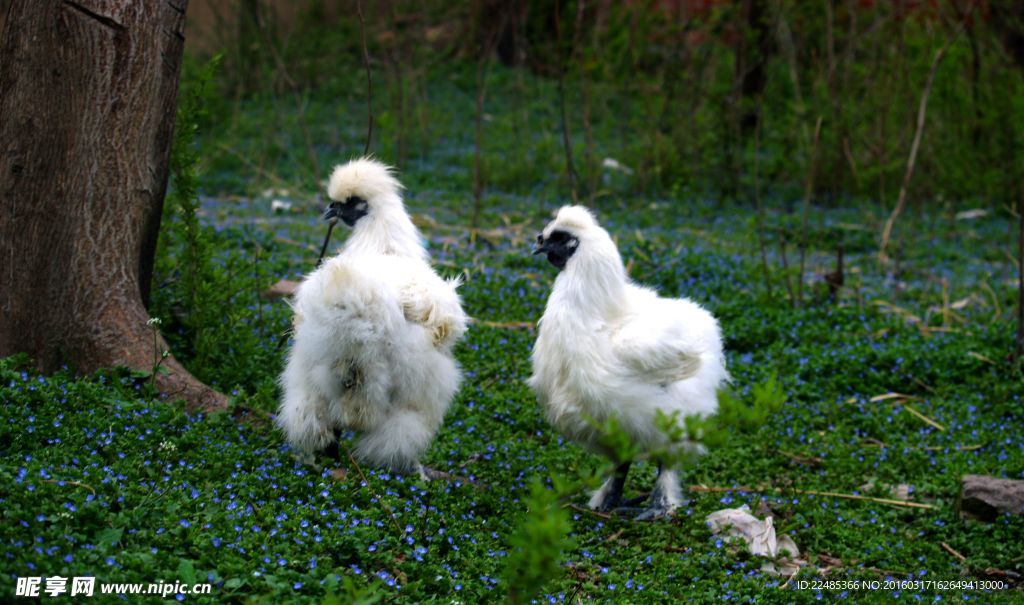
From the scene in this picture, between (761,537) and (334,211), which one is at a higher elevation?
(334,211)

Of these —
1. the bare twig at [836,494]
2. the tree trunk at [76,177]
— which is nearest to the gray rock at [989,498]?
the bare twig at [836,494]

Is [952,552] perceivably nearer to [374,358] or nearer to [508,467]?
[508,467]

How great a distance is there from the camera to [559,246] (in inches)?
172

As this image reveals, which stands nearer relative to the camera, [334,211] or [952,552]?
[952,552]

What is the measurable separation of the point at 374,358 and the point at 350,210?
120 cm

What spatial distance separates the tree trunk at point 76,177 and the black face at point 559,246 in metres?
2.07

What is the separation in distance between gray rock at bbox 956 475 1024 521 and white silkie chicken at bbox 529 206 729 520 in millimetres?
1493

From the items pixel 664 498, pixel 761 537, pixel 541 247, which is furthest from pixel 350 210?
pixel 761 537

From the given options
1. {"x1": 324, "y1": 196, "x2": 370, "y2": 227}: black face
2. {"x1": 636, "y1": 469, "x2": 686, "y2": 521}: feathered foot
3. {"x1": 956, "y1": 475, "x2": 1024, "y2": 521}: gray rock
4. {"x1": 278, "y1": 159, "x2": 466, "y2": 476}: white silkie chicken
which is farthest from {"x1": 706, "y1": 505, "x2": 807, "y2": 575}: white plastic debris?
{"x1": 324, "y1": 196, "x2": 370, "y2": 227}: black face

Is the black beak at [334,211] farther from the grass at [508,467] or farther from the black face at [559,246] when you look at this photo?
the black face at [559,246]

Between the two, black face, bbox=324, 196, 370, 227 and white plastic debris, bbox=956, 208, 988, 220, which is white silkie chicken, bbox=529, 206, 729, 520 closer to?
→ black face, bbox=324, 196, 370, 227

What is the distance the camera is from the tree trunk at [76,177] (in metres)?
3.71

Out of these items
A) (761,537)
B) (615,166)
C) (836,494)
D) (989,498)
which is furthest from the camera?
(615,166)

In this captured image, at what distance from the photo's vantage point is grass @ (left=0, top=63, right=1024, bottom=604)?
2.86 metres
